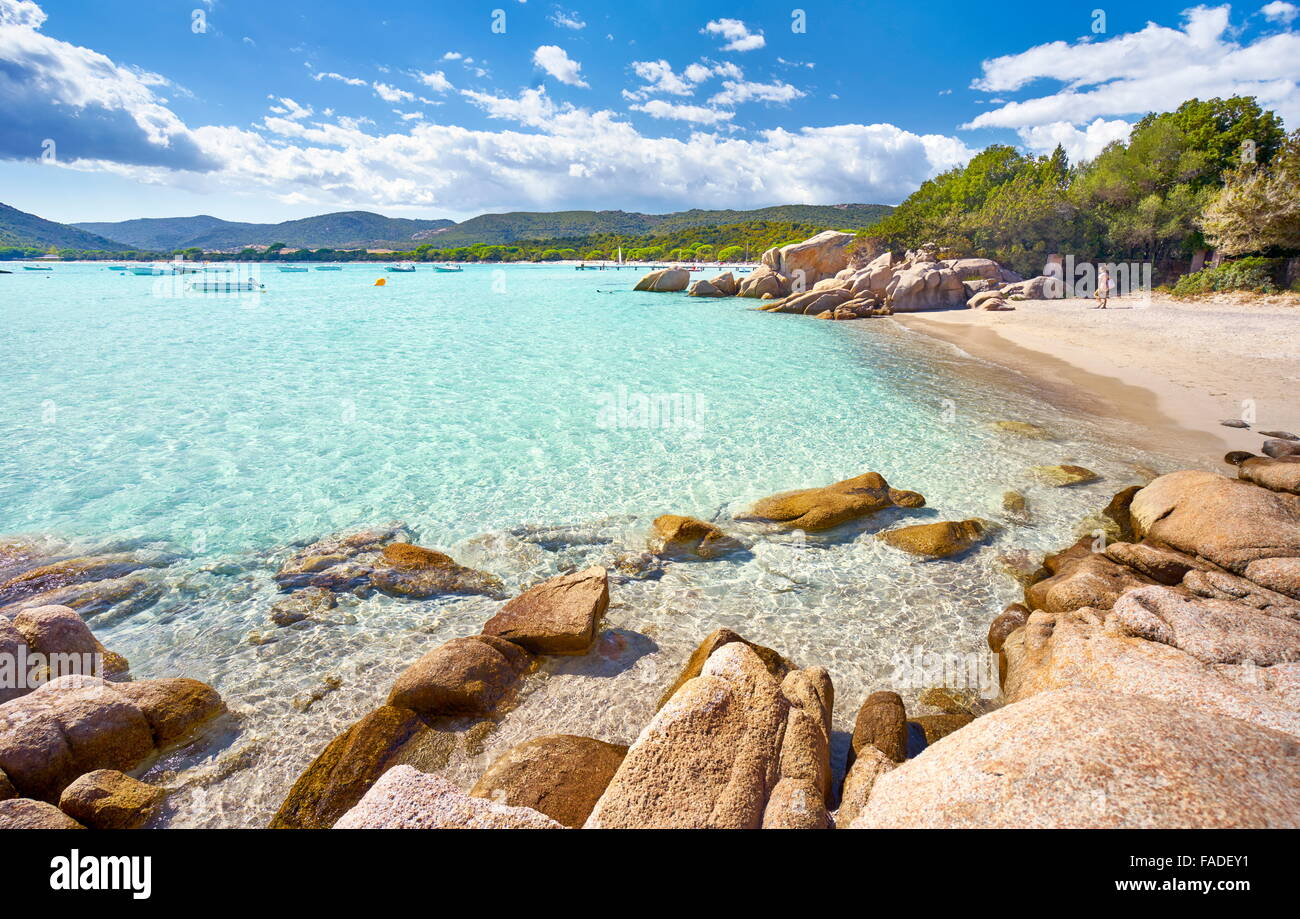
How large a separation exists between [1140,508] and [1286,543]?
6.56 feet

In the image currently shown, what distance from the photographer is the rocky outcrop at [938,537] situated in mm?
8164

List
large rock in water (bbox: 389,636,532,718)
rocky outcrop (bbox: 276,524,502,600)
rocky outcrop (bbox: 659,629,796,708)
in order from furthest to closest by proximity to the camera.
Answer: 1. rocky outcrop (bbox: 276,524,502,600)
2. rocky outcrop (bbox: 659,629,796,708)
3. large rock in water (bbox: 389,636,532,718)

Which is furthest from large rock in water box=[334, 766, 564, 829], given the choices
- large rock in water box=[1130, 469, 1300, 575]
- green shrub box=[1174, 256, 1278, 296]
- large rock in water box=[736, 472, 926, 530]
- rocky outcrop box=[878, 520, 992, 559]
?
green shrub box=[1174, 256, 1278, 296]

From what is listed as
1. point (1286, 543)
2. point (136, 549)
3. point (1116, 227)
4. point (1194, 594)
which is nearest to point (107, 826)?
point (136, 549)

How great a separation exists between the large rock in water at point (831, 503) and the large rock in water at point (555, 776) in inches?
206

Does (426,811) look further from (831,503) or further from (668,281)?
(668,281)

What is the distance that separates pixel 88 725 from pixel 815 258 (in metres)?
51.5

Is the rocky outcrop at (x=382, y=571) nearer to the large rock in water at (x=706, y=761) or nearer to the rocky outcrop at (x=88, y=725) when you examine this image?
the rocky outcrop at (x=88, y=725)

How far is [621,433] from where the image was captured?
13594mm

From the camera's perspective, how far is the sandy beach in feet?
45.1

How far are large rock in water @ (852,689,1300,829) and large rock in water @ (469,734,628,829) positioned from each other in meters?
1.86

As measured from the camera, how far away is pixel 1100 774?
9.13 ft

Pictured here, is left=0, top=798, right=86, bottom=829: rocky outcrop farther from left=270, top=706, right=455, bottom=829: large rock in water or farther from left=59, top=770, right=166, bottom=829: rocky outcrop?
left=270, top=706, right=455, bottom=829: large rock in water

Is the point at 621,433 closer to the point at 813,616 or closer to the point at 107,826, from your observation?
the point at 813,616
